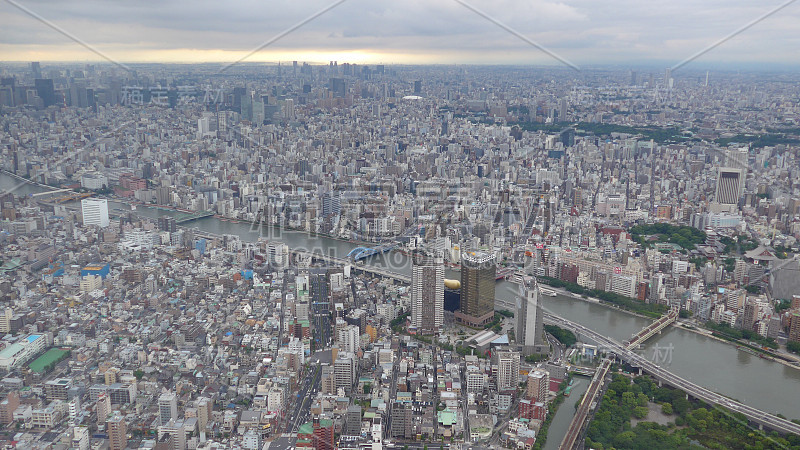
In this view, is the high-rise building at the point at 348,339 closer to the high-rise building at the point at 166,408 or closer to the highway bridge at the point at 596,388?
the high-rise building at the point at 166,408

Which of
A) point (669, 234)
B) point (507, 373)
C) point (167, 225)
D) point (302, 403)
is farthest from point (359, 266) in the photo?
point (669, 234)

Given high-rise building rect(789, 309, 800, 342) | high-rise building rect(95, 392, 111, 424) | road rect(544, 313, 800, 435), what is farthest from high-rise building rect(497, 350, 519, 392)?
high-rise building rect(789, 309, 800, 342)

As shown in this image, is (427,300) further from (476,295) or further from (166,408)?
(166,408)

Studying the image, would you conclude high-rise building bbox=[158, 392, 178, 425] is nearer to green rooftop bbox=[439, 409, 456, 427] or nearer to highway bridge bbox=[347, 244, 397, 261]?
green rooftop bbox=[439, 409, 456, 427]

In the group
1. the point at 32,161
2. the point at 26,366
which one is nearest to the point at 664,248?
the point at 26,366

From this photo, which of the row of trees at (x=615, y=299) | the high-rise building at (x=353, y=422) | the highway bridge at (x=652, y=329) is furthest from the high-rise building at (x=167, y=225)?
the highway bridge at (x=652, y=329)
